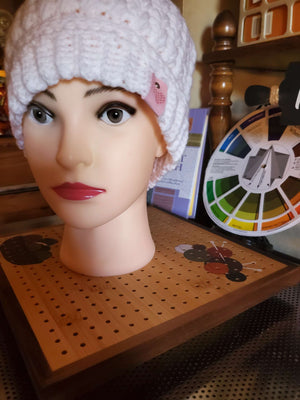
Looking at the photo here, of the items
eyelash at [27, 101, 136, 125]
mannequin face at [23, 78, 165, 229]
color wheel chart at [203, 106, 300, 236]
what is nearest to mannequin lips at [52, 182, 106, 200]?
mannequin face at [23, 78, 165, 229]

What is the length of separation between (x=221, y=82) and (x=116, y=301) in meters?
0.78

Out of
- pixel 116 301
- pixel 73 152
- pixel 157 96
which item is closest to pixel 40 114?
pixel 73 152

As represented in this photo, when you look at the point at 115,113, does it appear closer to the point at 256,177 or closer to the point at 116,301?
the point at 116,301

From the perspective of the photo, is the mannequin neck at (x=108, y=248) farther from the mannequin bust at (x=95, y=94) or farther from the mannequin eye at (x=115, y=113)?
the mannequin eye at (x=115, y=113)

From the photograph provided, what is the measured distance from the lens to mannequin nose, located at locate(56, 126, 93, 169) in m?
0.55

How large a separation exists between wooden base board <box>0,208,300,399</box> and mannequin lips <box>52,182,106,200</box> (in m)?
0.20

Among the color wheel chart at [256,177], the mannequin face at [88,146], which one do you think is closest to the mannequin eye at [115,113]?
the mannequin face at [88,146]

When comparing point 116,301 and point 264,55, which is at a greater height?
point 264,55

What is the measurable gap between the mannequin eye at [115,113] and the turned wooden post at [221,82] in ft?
1.76

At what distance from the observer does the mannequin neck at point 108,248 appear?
717mm

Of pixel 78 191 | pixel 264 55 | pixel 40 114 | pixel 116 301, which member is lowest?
pixel 116 301

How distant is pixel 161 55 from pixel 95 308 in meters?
0.50

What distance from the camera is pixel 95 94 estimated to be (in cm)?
56

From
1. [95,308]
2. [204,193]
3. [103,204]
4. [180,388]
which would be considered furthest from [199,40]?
[180,388]
